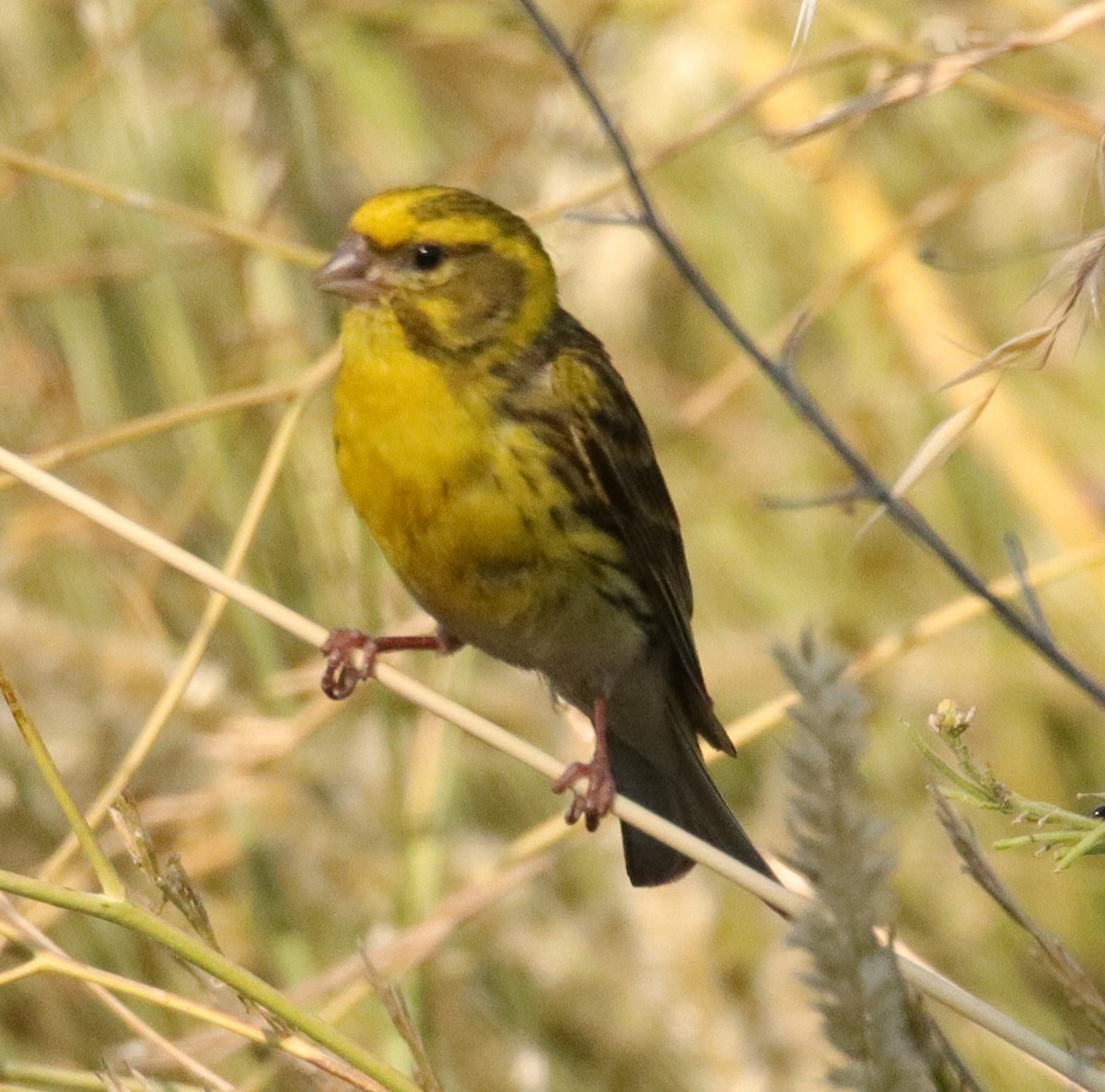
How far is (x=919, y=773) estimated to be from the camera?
2.68 m

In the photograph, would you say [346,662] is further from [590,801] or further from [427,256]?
[427,256]

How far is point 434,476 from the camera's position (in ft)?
6.35

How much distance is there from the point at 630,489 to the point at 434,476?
0.33 m

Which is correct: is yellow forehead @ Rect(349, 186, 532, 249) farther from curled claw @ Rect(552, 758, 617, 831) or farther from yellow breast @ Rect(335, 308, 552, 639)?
curled claw @ Rect(552, 758, 617, 831)

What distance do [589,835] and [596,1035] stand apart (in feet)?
1.14

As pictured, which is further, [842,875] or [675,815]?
[675,815]

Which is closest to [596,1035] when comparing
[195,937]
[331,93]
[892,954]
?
[195,937]

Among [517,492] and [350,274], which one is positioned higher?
[350,274]

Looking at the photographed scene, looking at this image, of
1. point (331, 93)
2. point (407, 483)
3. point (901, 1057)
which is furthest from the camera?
point (331, 93)

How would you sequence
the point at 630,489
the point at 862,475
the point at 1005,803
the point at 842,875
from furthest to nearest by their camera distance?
the point at 630,489 < the point at 862,475 < the point at 1005,803 < the point at 842,875

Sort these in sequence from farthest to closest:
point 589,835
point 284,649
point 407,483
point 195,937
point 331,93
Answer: point 331,93
point 284,649
point 589,835
point 407,483
point 195,937

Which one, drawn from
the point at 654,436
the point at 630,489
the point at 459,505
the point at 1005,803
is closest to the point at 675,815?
the point at 630,489

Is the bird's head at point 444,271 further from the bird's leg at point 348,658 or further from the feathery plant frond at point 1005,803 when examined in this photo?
the feathery plant frond at point 1005,803

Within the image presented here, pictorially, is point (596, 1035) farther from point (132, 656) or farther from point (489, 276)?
point (489, 276)
